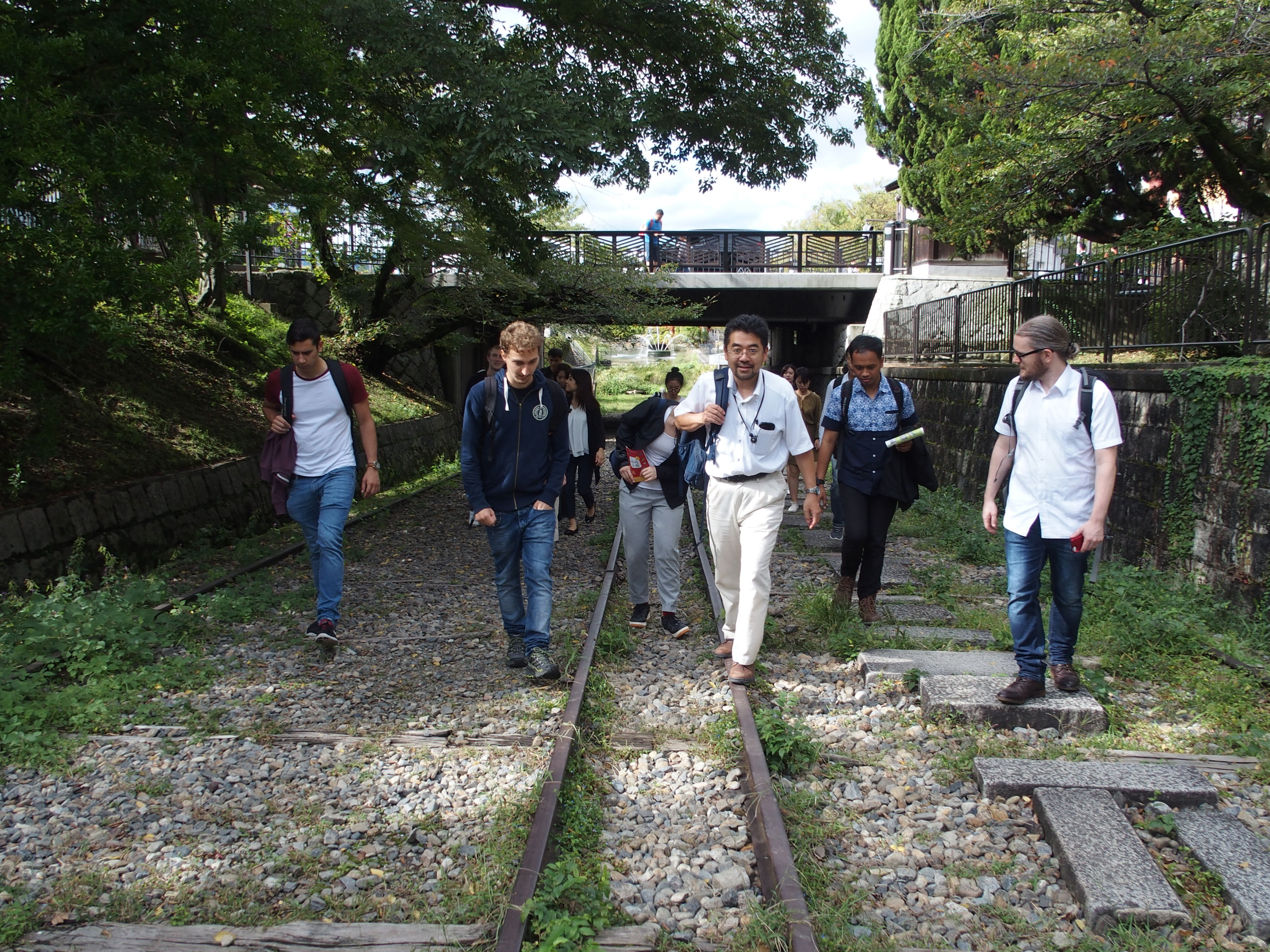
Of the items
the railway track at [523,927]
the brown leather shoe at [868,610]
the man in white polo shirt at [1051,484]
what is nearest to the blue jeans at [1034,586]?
the man in white polo shirt at [1051,484]

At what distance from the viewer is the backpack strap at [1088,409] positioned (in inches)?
179

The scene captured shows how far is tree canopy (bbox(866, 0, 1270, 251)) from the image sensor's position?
950cm

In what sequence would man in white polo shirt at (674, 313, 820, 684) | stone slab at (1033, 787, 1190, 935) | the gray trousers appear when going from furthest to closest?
the gray trousers, man in white polo shirt at (674, 313, 820, 684), stone slab at (1033, 787, 1190, 935)

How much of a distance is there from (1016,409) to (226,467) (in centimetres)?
876

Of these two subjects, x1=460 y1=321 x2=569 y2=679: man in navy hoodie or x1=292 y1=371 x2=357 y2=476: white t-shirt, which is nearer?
x1=460 y1=321 x2=569 y2=679: man in navy hoodie

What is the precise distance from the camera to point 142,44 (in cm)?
707

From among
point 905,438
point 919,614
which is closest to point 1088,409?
point 905,438

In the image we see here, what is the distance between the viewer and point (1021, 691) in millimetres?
4754

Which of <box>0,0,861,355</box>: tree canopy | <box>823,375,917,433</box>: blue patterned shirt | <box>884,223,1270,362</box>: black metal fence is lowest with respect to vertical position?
<box>823,375,917,433</box>: blue patterned shirt

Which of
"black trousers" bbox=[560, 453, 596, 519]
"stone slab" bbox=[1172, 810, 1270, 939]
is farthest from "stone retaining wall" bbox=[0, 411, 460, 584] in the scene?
"stone slab" bbox=[1172, 810, 1270, 939]

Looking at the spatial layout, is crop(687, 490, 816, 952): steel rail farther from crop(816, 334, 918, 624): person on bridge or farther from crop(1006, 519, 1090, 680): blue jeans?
crop(816, 334, 918, 624): person on bridge

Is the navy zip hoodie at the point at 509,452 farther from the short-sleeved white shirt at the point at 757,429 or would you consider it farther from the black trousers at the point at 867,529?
the black trousers at the point at 867,529

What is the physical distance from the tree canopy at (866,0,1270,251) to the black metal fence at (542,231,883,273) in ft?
32.5

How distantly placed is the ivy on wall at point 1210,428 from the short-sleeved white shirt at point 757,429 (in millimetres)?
3263
